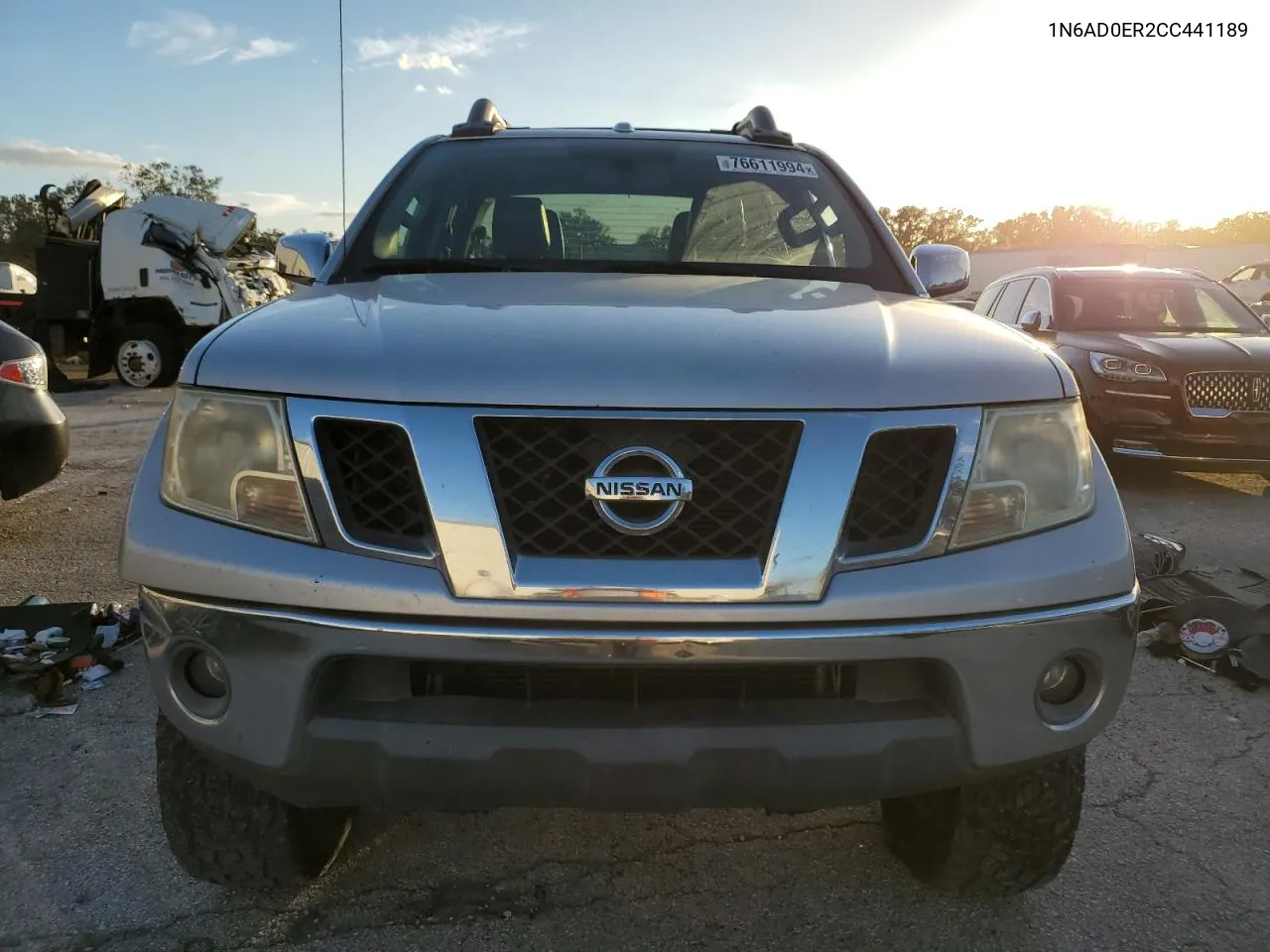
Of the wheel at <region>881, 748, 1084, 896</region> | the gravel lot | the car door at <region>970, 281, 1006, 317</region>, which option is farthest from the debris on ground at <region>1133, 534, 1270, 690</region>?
the car door at <region>970, 281, 1006, 317</region>

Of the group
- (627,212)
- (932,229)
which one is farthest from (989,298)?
(932,229)

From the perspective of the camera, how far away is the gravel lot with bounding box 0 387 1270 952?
6.55 ft

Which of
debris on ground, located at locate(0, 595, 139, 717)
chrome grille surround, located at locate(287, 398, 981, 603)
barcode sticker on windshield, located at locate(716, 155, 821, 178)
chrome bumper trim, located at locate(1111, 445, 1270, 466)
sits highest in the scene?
barcode sticker on windshield, located at locate(716, 155, 821, 178)

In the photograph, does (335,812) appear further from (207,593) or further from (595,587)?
(595,587)

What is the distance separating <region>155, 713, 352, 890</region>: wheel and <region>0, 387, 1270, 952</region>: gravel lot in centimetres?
15

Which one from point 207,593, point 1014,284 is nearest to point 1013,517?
point 207,593

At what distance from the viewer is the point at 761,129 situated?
3299 mm

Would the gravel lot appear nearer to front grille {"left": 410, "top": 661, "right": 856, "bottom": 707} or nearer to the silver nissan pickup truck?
the silver nissan pickup truck

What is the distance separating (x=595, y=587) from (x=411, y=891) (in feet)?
3.39

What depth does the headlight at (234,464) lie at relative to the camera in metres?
1.63

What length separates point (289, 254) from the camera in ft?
9.70

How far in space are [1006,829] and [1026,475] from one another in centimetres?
74

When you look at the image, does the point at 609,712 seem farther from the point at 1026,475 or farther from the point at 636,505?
the point at 1026,475

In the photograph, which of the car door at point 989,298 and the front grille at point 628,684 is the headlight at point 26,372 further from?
the car door at point 989,298
